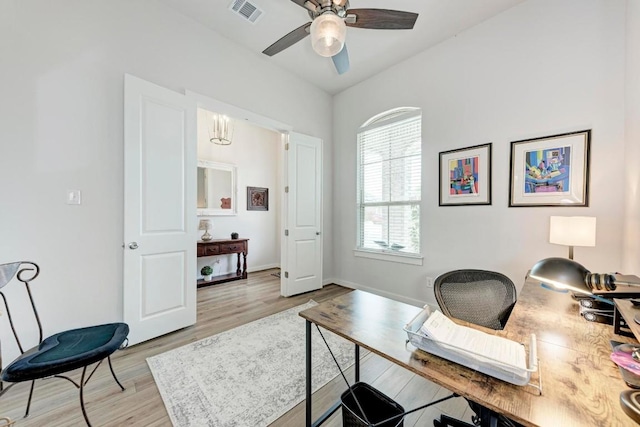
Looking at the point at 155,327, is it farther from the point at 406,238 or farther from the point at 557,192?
the point at 557,192

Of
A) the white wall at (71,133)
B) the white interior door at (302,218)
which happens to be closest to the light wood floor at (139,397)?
the white wall at (71,133)

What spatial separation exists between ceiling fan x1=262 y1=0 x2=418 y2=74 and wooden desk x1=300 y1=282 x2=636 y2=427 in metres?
1.70

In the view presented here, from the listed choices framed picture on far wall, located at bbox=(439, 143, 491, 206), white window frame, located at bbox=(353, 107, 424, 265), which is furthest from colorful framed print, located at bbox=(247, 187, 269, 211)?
framed picture on far wall, located at bbox=(439, 143, 491, 206)

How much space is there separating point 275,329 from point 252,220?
10.2 feet

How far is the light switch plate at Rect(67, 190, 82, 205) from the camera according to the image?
2.01 meters

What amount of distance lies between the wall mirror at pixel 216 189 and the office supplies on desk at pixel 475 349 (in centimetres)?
442

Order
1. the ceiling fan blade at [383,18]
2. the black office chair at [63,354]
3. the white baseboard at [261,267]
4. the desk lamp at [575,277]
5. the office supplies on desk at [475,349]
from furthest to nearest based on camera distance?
the white baseboard at [261,267]
the ceiling fan blade at [383,18]
the black office chair at [63,354]
the desk lamp at [575,277]
the office supplies on desk at [475,349]

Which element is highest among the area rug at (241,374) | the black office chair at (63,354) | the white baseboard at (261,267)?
the black office chair at (63,354)

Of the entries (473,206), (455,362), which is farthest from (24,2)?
(473,206)

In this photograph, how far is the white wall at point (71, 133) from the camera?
1811 mm

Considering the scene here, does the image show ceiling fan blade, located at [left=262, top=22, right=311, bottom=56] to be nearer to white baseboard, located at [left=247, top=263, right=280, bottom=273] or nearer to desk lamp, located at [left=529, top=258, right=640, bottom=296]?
desk lamp, located at [left=529, top=258, right=640, bottom=296]

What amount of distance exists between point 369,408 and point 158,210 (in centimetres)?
236

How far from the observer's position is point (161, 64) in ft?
8.13

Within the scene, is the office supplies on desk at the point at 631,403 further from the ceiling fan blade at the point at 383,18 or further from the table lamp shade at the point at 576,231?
the ceiling fan blade at the point at 383,18
